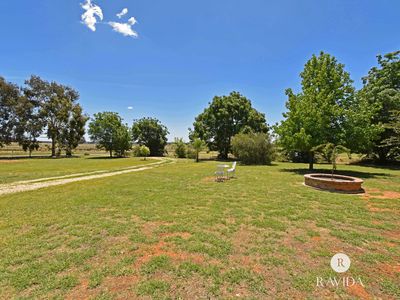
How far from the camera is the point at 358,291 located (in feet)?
9.18

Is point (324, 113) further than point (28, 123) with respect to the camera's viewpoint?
No

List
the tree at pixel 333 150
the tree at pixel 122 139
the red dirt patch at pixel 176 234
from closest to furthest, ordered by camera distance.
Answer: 1. the red dirt patch at pixel 176 234
2. the tree at pixel 333 150
3. the tree at pixel 122 139

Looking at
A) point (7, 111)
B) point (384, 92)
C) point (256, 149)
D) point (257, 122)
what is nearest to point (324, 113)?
point (256, 149)

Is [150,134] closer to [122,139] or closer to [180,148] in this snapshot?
[122,139]

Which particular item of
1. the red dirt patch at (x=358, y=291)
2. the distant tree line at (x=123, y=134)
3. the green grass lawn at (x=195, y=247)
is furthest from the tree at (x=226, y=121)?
the red dirt patch at (x=358, y=291)

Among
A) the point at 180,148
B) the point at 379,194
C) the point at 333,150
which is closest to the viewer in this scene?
the point at 379,194

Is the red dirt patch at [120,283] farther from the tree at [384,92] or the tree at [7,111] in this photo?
the tree at [7,111]

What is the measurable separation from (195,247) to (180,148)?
112ft

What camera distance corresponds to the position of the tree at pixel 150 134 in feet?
149

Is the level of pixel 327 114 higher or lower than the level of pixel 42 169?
higher

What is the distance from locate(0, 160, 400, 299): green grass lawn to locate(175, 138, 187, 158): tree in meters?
30.0

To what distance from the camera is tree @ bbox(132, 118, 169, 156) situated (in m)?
45.4

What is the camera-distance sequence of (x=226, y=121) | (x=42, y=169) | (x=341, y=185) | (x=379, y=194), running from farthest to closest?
(x=226, y=121) < (x=42, y=169) < (x=341, y=185) < (x=379, y=194)

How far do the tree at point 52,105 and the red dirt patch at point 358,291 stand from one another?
168 ft
